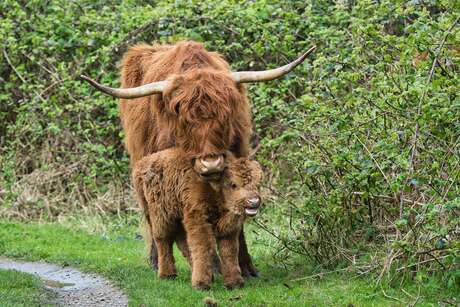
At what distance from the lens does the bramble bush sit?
7.66 meters

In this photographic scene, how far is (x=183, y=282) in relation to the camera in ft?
28.1

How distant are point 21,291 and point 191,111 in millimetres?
2054

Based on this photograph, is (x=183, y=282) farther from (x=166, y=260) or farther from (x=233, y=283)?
(x=233, y=283)

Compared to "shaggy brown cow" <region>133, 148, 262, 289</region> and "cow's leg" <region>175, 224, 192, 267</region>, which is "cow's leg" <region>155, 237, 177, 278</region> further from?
"shaggy brown cow" <region>133, 148, 262, 289</region>

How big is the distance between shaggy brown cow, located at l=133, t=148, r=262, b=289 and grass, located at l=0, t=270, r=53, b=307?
1.20 m

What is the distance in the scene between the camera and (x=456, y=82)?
748 cm

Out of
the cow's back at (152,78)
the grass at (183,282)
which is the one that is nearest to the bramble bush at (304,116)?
the grass at (183,282)

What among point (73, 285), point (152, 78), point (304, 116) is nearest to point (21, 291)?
point (73, 285)

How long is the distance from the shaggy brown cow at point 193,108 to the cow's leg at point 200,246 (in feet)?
1.33

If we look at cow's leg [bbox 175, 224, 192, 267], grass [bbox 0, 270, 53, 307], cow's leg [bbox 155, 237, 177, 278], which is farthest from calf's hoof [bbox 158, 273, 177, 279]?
grass [bbox 0, 270, 53, 307]

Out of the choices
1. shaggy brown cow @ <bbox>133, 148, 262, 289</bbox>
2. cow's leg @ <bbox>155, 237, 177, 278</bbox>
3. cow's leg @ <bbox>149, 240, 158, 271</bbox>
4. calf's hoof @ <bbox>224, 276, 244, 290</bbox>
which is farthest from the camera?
cow's leg @ <bbox>149, 240, 158, 271</bbox>

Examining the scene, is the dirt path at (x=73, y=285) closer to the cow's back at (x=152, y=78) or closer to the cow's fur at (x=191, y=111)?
the cow's fur at (x=191, y=111)

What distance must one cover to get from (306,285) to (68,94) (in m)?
7.24

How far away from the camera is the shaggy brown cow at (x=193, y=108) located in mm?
8102
